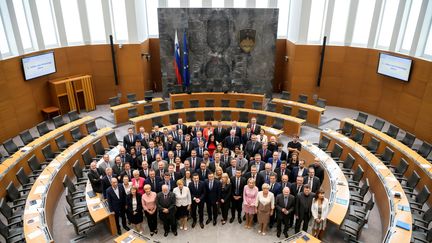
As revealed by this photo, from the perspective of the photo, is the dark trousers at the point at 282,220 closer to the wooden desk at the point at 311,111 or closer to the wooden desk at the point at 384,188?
the wooden desk at the point at 384,188

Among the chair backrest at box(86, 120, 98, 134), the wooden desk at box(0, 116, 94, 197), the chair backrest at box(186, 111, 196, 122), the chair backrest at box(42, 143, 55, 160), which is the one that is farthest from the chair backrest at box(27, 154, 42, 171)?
the chair backrest at box(186, 111, 196, 122)

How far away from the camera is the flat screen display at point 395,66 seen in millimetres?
13656

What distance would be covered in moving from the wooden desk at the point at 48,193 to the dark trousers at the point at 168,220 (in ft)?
8.25

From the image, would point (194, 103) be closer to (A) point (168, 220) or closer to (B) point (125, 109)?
(B) point (125, 109)

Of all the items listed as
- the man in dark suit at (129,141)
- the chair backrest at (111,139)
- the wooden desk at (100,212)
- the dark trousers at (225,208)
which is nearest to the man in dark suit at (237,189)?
the dark trousers at (225,208)

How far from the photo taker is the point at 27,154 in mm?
10594

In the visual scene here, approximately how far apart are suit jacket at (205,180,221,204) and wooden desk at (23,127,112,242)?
371cm

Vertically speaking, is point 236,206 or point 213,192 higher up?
point 213,192

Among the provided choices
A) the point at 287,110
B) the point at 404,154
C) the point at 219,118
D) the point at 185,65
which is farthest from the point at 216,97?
the point at 404,154

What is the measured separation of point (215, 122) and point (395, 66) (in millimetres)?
8259

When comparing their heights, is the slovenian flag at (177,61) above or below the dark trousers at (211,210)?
above

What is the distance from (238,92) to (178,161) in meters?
9.48

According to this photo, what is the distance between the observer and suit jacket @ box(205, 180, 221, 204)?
27.6 ft

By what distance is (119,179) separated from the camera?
873 cm
